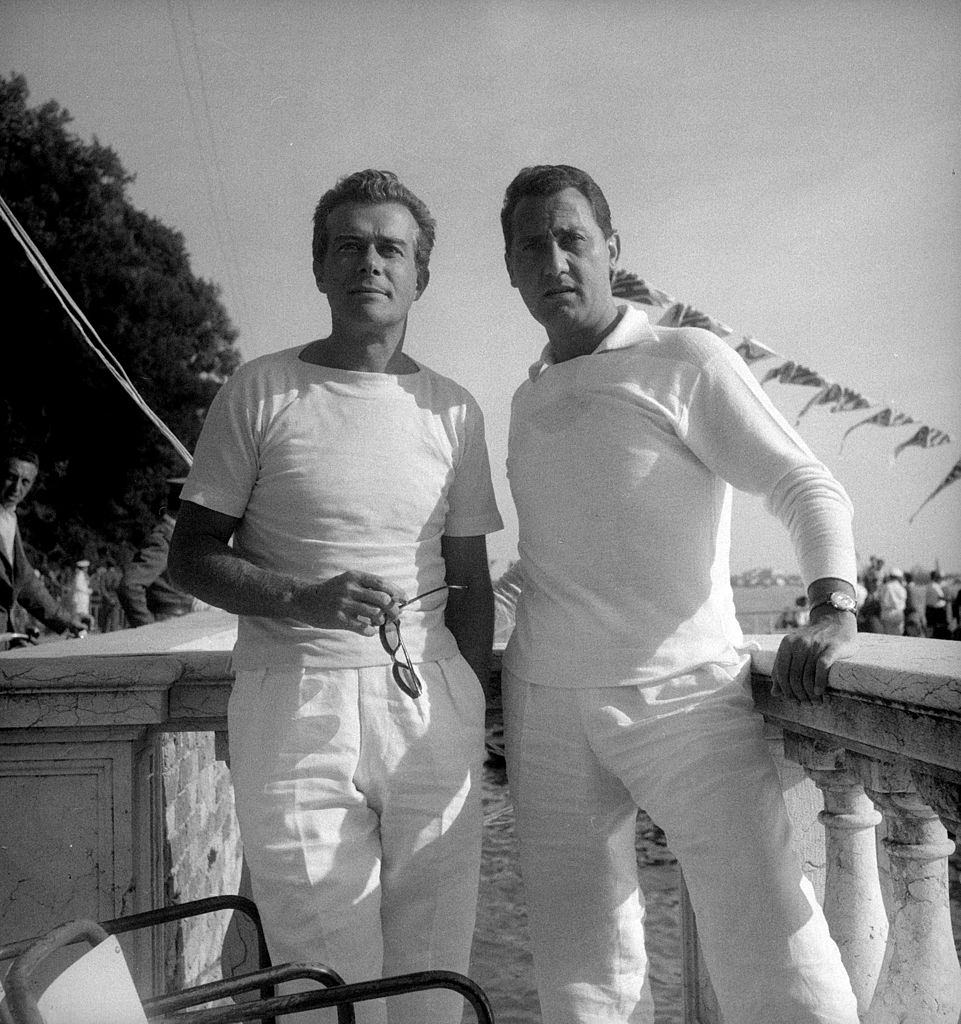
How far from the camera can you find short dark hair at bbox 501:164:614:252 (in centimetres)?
220

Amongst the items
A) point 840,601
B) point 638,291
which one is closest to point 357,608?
point 840,601

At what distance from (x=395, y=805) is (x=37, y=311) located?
62.8 feet

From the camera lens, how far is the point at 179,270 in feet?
74.2

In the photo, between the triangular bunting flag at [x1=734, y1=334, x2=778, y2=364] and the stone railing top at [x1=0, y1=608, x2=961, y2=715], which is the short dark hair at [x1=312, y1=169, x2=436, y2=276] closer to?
A: the stone railing top at [x1=0, y1=608, x2=961, y2=715]

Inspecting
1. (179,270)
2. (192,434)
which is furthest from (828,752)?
(179,270)

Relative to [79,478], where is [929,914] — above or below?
below

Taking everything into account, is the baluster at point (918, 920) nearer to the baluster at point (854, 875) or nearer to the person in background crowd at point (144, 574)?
the baluster at point (854, 875)

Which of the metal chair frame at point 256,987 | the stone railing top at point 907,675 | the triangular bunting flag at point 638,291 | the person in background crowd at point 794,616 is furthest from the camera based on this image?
the person in background crowd at point 794,616

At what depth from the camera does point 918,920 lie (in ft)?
5.74

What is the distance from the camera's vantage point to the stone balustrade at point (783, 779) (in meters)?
1.71

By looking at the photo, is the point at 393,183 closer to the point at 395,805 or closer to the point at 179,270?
the point at 395,805

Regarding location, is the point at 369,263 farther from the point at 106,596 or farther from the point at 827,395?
the point at 106,596

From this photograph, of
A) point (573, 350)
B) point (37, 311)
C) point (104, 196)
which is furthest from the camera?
point (104, 196)

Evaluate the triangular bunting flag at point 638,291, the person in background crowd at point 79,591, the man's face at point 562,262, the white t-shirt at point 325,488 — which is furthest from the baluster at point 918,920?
the person in background crowd at point 79,591
